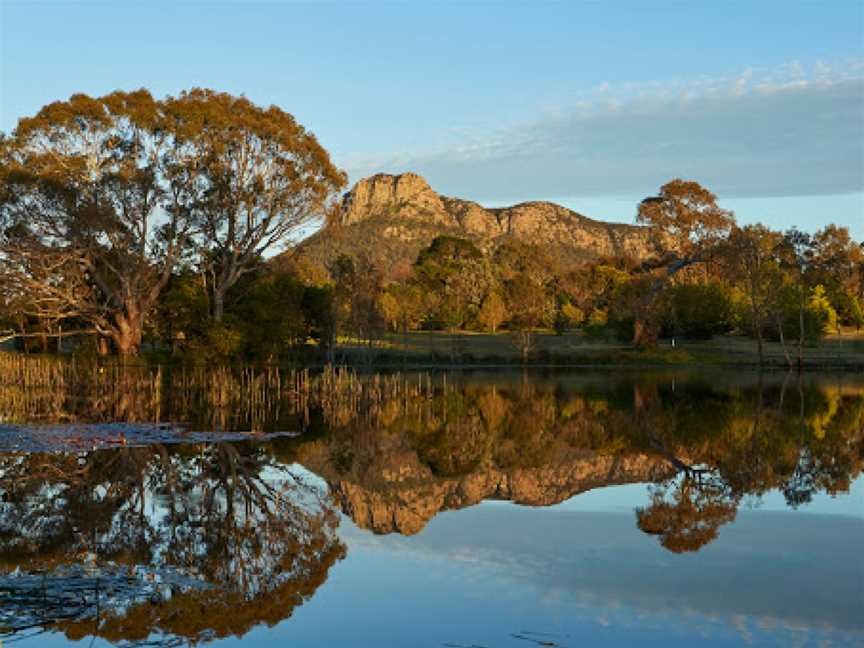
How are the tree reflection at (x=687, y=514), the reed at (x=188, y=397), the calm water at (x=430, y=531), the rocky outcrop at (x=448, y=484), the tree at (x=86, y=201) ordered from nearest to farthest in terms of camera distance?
the calm water at (x=430, y=531) → the tree reflection at (x=687, y=514) → the rocky outcrop at (x=448, y=484) → the reed at (x=188, y=397) → the tree at (x=86, y=201)

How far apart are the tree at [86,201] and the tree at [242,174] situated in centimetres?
96

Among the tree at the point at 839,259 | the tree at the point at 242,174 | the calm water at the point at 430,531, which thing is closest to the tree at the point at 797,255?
the tree at the point at 839,259

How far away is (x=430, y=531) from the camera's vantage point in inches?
490

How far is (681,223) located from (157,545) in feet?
189

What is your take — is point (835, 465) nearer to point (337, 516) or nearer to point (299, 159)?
point (337, 516)

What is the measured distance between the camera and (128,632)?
7906mm

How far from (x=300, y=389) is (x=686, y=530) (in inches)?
937

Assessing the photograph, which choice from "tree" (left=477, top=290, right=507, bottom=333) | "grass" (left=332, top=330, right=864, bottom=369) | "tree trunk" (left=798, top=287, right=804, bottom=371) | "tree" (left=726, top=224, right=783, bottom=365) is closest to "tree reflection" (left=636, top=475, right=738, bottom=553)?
"tree trunk" (left=798, top=287, right=804, bottom=371)

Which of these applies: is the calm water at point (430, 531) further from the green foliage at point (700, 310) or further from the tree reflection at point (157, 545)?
the green foliage at point (700, 310)

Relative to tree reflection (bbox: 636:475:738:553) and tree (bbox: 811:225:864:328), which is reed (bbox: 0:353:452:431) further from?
tree (bbox: 811:225:864:328)

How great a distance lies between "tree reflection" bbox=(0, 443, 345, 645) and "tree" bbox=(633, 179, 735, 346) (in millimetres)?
48526

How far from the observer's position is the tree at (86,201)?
42406mm

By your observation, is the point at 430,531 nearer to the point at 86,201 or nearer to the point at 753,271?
the point at 86,201

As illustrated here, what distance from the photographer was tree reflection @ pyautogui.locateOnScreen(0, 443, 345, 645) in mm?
8297
